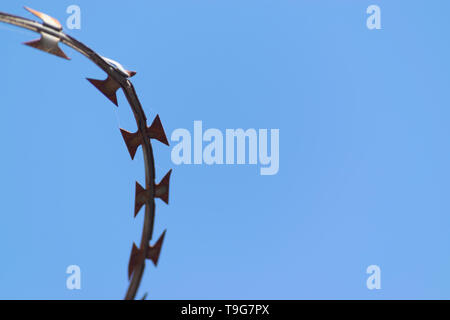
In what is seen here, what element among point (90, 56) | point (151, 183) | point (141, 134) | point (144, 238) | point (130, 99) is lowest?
point (144, 238)

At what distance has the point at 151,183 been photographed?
9547 mm
